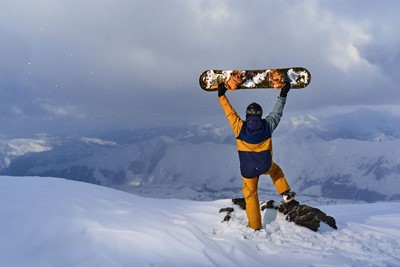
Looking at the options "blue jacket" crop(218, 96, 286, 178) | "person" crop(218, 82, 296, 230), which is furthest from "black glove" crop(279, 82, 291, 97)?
"blue jacket" crop(218, 96, 286, 178)

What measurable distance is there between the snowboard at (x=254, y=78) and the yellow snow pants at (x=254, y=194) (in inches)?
91.8

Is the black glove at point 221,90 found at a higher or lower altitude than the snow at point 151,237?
higher

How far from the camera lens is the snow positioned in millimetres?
5848

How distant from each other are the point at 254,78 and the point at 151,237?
17.1ft

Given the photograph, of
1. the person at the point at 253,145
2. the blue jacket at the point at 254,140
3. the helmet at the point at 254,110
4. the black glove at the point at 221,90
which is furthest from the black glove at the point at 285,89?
the black glove at the point at 221,90

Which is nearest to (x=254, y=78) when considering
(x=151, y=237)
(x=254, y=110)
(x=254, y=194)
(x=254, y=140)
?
(x=254, y=110)

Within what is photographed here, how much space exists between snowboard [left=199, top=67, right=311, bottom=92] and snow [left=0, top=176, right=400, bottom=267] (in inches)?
135

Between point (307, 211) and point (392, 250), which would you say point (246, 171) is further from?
point (392, 250)

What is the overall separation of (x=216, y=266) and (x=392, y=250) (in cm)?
386

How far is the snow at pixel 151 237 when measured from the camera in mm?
5848

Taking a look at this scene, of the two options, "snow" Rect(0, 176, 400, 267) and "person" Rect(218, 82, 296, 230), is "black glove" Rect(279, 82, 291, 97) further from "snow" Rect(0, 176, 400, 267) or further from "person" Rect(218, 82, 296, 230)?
"snow" Rect(0, 176, 400, 267)

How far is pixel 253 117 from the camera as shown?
26.2ft

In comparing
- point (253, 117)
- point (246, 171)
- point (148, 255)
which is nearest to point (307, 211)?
point (246, 171)

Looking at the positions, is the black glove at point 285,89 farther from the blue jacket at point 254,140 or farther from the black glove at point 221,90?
the black glove at point 221,90
